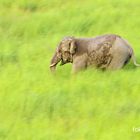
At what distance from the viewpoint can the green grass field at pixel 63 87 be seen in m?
7.02

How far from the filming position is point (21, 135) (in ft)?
23.0

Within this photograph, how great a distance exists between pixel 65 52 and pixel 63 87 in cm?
107

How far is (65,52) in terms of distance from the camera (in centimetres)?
923

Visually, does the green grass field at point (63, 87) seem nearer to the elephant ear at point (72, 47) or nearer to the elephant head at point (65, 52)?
the elephant head at point (65, 52)

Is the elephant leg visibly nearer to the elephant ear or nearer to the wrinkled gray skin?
the wrinkled gray skin

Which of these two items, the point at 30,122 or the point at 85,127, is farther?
the point at 30,122

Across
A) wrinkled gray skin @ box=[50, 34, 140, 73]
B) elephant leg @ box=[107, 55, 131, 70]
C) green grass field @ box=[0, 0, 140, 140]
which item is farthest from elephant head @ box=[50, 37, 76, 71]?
elephant leg @ box=[107, 55, 131, 70]

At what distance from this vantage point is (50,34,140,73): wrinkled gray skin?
8.90m

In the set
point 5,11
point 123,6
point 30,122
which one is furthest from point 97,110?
point 5,11

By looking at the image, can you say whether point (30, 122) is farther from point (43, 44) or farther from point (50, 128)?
point (43, 44)

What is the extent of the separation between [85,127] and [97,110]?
0.49m

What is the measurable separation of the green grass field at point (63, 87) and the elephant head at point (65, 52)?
0.63 ft

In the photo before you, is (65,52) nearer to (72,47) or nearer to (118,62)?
(72,47)

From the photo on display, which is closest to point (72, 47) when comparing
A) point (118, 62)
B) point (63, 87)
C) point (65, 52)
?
point (65, 52)
